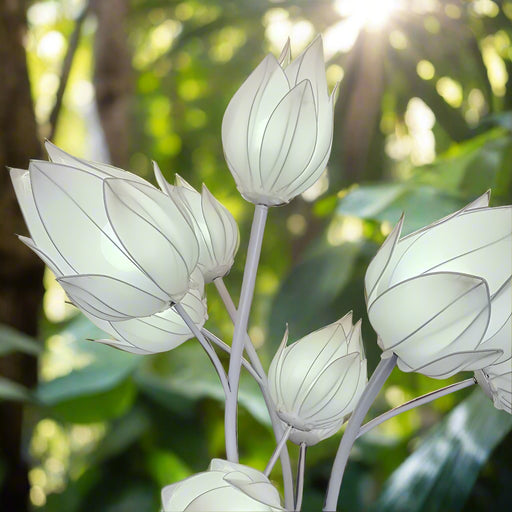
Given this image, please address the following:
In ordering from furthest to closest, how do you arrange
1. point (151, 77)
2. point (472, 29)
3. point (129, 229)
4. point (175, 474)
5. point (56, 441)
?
point (56, 441), point (151, 77), point (472, 29), point (175, 474), point (129, 229)

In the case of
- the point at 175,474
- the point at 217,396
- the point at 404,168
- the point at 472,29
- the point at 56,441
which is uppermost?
the point at 472,29

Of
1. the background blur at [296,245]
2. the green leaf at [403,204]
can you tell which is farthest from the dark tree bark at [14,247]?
the green leaf at [403,204]

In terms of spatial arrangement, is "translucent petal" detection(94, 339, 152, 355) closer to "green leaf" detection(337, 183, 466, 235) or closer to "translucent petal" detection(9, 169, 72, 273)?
"translucent petal" detection(9, 169, 72, 273)

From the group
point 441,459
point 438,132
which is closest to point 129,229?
point 441,459

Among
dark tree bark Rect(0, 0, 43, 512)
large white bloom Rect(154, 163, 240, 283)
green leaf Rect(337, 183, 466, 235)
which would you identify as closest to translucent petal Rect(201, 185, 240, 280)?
large white bloom Rect(154, 163, 240, 283)

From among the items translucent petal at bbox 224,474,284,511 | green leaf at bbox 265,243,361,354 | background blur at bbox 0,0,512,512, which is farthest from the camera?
green leaf at bbox 265,243,361,354

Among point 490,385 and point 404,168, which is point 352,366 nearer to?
point 490,385

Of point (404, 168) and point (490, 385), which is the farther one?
point (404, 168)

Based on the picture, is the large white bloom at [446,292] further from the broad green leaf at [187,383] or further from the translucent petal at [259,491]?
the broad green leaf at [187,383]
